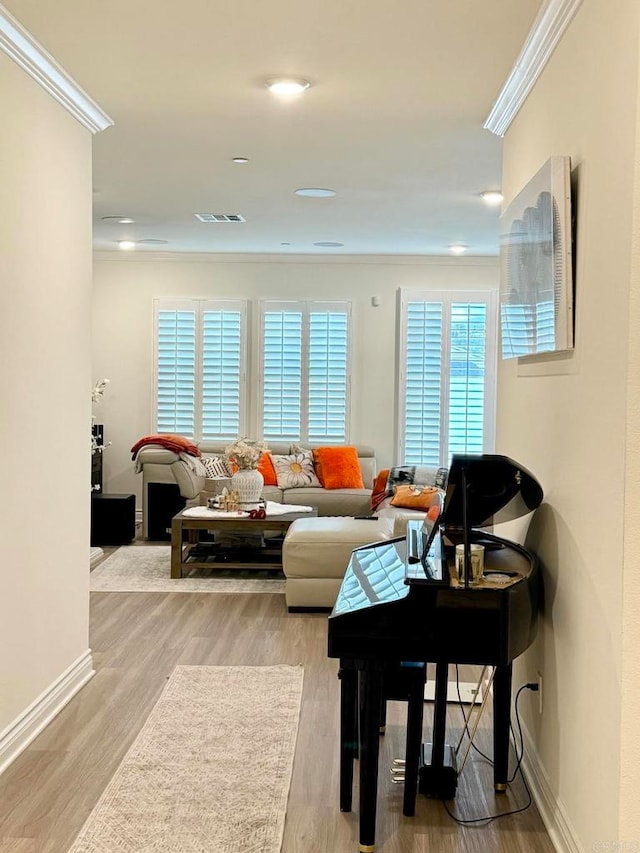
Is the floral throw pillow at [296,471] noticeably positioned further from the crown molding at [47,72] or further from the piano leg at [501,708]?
the piano leg at [501,708]

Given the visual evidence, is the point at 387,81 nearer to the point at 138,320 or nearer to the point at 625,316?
the point at 625,316

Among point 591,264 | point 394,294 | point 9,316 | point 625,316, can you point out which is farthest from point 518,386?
point 394,294

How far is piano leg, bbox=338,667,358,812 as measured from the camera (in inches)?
115

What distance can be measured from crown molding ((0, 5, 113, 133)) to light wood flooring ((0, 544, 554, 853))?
101 inches

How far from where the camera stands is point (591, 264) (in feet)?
8.02

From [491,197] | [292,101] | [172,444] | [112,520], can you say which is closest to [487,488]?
[292,101]

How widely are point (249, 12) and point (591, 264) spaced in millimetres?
1427

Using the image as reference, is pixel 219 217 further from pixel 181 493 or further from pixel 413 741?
pixel 413 741

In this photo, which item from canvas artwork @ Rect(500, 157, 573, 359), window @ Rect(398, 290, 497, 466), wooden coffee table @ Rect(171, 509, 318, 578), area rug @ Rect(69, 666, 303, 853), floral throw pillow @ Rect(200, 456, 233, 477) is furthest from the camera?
window @ Rect(398, 290, 497, 466)

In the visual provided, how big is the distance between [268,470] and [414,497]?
150cm

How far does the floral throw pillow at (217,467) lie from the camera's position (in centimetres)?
788

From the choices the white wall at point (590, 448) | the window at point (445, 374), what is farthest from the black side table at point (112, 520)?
the white wall at point (590, 448)

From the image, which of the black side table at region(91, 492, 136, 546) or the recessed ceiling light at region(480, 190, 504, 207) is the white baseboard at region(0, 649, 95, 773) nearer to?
the black side table at region(91, 492, 136, 546)

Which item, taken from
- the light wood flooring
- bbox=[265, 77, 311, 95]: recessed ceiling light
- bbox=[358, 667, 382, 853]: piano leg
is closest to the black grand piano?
bbox=[358, 667, 382, 853]: piano leg
